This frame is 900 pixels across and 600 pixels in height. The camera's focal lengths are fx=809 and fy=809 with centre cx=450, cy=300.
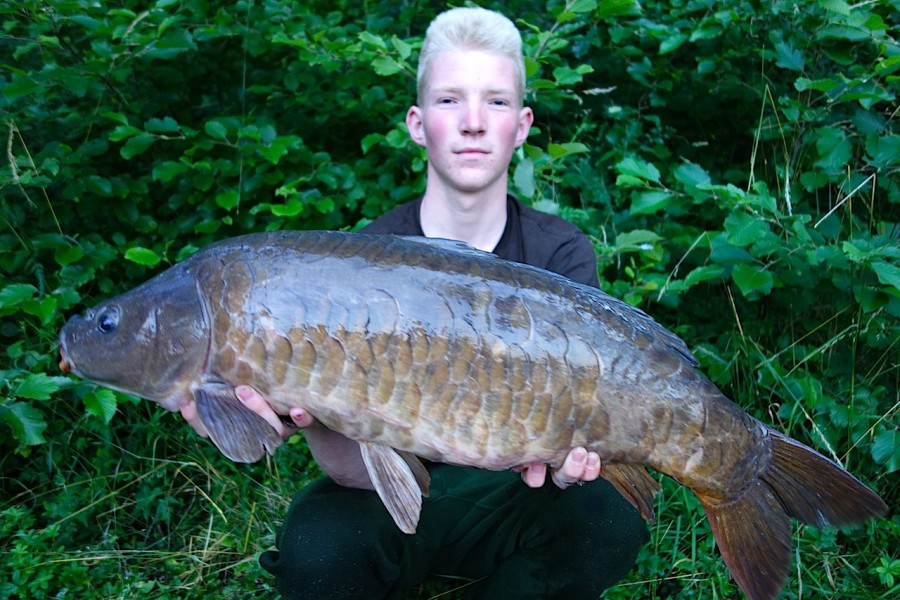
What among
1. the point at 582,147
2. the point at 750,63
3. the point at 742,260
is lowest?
the point at 742,260

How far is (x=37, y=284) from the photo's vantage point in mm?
2477

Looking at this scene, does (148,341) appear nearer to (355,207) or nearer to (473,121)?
(473,121)

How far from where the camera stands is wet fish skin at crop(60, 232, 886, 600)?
1399 millimetres

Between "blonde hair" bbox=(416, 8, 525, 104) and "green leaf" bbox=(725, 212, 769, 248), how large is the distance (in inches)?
26.2

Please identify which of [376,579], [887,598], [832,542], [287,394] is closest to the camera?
[287,394]

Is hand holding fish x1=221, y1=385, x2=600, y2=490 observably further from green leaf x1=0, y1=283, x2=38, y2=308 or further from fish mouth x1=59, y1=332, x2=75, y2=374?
green leaf x1=0, y1=283, x2=38, y2=308

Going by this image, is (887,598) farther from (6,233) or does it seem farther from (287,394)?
(6,233)

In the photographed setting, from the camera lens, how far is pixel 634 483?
1486 millimetres

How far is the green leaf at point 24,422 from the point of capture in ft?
6.41

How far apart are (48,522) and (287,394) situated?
127cm

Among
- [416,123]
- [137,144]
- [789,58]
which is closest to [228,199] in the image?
[137,144]

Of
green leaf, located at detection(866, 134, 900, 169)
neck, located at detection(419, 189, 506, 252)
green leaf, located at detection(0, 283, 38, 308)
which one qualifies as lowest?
green leaf, located at detection(0, 283, 38, 308)

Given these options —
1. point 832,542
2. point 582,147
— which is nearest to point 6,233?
point 582,147

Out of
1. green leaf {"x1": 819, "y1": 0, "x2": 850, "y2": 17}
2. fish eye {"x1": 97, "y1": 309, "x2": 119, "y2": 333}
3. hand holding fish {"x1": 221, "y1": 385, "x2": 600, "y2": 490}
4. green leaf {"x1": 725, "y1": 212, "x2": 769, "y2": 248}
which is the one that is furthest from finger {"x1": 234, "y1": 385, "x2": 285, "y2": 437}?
green leaf {"x1": 819, "y1": 0, "x2": 850, "y2": 17}
